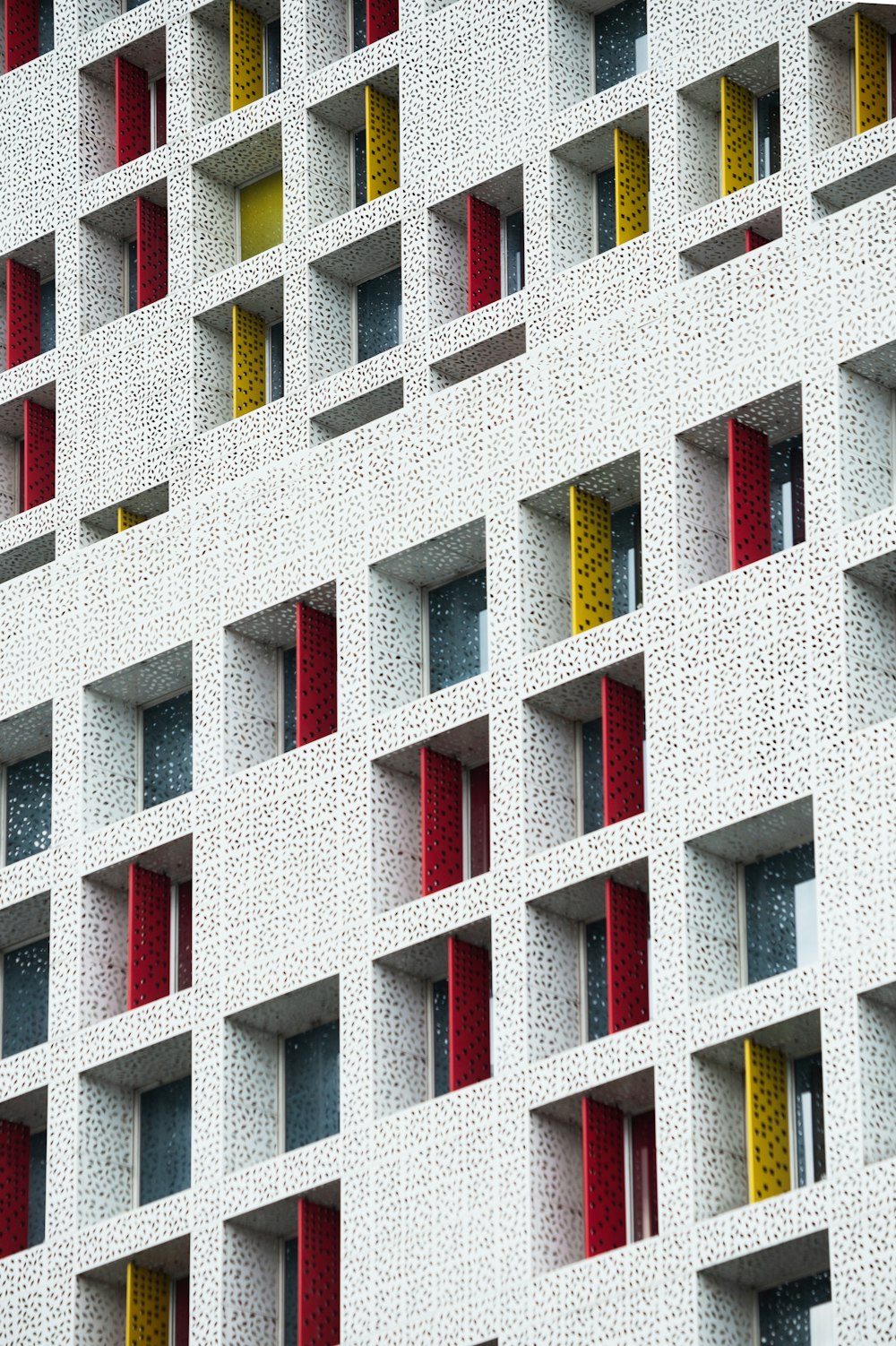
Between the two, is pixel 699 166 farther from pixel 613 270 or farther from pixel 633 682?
pixel 633 682

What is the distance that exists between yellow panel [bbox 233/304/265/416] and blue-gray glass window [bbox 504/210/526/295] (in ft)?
12.5

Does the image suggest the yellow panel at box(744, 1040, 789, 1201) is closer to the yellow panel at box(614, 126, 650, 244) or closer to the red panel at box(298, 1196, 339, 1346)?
the red panel at box(298, 1196, 339, 1346)

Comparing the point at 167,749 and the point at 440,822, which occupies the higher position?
the point at 167,749

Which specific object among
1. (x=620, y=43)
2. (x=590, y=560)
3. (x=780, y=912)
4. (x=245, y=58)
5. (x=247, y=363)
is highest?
(x=245, y=58)

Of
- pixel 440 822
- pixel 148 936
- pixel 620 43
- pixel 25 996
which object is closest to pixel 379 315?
pixel 620 43

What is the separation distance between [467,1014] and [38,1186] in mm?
7072

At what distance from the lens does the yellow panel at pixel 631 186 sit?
1750 inches

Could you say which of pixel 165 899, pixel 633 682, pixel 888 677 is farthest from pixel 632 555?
pixel 165 899

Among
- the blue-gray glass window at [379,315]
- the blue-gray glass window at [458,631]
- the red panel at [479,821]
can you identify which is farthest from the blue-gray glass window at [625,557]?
the blue-gray glass window at [379,315]

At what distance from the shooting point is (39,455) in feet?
165

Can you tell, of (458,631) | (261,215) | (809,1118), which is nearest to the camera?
(809,1118)

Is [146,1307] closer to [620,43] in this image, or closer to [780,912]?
[780,912]

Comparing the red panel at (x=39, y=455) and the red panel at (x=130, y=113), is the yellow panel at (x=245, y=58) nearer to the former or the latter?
the red panel at (x=130, y=113)

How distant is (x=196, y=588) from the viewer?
45906mm
